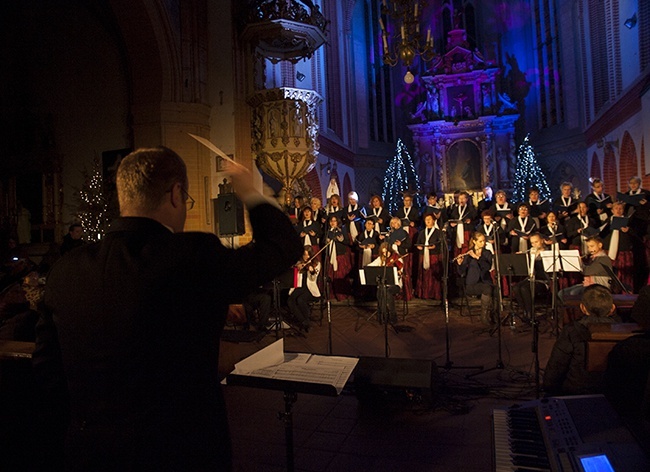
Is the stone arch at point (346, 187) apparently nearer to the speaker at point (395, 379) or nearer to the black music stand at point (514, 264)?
the black music stand at point (514, 264)

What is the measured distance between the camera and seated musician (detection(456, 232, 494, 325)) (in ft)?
25.5

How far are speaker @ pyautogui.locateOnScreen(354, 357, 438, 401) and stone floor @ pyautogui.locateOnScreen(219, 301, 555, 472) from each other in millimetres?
21

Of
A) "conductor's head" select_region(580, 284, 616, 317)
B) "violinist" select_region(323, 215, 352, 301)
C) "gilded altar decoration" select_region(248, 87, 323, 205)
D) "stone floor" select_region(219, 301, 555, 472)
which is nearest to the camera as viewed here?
"stone floor" select_region(219, 301, 555, 472)

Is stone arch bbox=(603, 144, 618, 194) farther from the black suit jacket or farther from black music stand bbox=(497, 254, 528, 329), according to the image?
the black suit jacket

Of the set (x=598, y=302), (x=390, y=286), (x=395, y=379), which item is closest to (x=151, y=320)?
(x=395, y=379)

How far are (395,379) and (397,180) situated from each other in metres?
19.8

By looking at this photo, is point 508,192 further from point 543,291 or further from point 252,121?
point 252,121

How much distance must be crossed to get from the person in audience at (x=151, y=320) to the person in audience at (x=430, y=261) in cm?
882

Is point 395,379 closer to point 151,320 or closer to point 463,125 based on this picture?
point 151,320

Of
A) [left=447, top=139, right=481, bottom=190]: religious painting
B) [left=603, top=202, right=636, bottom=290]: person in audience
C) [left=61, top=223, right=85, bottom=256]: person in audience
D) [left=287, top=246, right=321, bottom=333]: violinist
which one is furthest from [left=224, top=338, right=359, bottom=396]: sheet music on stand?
[left=447, top=139, right=481, bottom=190]: religious painting

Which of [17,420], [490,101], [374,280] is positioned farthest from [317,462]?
[490,101]

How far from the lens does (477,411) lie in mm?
4141

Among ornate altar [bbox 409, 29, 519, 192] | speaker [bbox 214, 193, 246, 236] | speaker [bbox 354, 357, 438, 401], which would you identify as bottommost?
speaker [bbox 354, 357, 438, 401]

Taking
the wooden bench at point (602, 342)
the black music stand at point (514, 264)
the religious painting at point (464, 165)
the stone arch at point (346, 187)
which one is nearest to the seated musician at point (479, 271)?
the black music stand at point (514, 264)
